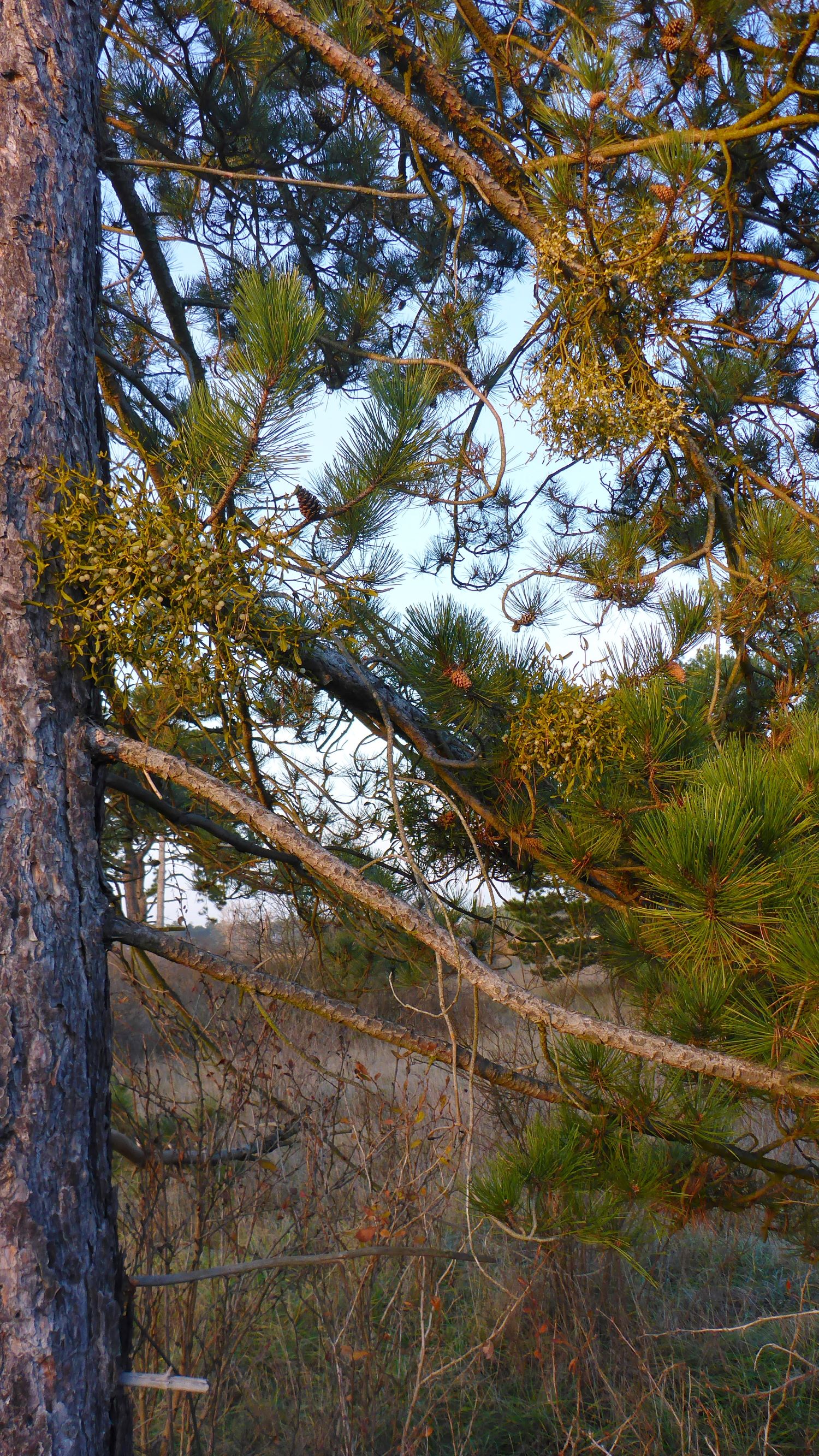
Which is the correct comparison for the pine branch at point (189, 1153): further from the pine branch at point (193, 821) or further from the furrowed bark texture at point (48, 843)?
the furrowed bark texture at point (48, 843)

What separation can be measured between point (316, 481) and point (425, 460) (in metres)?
0.22

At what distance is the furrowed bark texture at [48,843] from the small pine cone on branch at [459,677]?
838 millimetres

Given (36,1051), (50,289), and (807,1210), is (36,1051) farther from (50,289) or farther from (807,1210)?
(807,1210)

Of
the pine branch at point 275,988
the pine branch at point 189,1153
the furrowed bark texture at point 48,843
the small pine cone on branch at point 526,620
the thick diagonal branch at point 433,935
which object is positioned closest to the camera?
the furrowed bark texture at point 48,843

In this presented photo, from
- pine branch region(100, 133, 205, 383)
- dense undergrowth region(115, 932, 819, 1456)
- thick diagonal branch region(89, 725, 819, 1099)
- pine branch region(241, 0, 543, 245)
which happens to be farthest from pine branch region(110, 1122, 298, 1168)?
pine branch region(241, 0, 543, 245)

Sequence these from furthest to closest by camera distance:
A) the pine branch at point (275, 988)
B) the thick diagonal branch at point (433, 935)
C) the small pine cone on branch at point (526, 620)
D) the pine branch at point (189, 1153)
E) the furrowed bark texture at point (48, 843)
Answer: the pine branch at point (189, 1153), the small pine cone on branch at point (526, 620), the pine branch at point (275, 988), the thick diagonal branch at point (433, 935), the furrowed bark texture at point (48, 843)

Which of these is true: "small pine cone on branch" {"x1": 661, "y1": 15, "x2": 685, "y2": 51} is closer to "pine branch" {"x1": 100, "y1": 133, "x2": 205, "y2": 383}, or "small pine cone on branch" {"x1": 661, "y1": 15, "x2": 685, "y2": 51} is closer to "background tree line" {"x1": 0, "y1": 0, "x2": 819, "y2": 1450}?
"background tree line" {"x1": 0, "y1": 0, "x2": 819, "y2": 1450}

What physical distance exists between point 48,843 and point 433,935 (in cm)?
62

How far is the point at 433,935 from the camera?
140cm

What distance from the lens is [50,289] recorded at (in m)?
1.58

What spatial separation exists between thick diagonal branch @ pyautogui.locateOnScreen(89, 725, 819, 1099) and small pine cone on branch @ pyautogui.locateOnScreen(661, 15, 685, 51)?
226 centimetres

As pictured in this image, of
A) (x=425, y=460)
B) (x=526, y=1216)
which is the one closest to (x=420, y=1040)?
(x=526, y=1216)

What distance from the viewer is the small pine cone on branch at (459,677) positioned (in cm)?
205

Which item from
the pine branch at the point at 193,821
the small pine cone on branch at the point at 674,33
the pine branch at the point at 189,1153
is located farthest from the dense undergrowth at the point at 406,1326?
the small pine cone on branch at the point at 674,33
